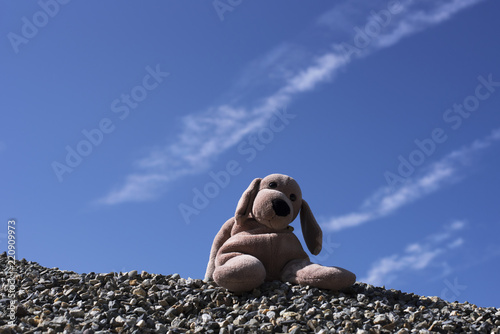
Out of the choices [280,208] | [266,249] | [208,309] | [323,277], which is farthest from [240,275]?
[280,208]

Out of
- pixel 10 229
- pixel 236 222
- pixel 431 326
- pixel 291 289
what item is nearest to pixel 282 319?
pixel 291 289

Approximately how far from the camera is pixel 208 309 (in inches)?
230

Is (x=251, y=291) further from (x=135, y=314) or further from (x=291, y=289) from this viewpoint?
(x=135, y=314)

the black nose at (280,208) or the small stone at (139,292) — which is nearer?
the small stone at (139,292)

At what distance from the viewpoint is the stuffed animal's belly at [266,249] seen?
265 inches

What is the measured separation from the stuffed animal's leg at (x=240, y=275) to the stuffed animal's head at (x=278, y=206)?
74 centimetres

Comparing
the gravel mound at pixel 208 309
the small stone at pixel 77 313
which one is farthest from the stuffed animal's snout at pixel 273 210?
the small stone at pixel 77 313

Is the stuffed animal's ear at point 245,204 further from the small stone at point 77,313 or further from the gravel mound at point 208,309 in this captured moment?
the small stone at point 77,313

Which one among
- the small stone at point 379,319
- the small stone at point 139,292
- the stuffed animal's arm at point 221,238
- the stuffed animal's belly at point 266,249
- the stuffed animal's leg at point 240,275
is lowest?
the small stone at point 379,319

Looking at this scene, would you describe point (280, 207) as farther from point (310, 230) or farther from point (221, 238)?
point (221, 238)

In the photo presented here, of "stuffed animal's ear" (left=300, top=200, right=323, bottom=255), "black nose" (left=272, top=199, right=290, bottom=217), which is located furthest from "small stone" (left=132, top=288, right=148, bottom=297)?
"stuffed animal's ear" (left=300, top=200, right=323, bottom=255)

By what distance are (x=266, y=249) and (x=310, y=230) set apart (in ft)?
2.80

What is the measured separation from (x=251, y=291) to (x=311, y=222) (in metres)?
1.50

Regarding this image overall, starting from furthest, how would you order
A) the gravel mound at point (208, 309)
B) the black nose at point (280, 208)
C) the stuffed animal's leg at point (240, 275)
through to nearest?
the black nose at point (280, 208), the stuffed animal's leg at point (240, 275), the gravel mound at point (208, 309)
